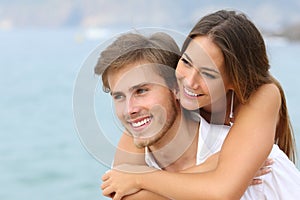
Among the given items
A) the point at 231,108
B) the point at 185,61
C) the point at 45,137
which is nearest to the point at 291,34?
the point at 45,137

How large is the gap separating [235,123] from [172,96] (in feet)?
0.59

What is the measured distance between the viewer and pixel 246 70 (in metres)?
1.60

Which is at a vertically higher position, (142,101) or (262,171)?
(142,101)

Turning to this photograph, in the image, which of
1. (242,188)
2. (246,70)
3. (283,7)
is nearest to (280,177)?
(242,188)

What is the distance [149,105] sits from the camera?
5.12 feet

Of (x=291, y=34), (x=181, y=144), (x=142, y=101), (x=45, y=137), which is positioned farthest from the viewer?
(x=291, y=34)

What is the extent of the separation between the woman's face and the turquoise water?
→ 29cm

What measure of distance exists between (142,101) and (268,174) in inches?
15.5

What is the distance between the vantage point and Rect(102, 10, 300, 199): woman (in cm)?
151

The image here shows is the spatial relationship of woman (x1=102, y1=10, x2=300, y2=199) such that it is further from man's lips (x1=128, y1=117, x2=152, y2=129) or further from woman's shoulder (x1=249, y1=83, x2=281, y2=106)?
man's lips (x1=128, y1=117, x2=152, y2=129)

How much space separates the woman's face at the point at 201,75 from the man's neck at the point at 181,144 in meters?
0.09

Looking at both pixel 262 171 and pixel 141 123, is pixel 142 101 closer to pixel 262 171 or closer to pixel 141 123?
pixel 141 123

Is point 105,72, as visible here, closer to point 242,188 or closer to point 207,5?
point 242,188

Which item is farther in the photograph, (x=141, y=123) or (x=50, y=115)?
(x=50, y=115)
